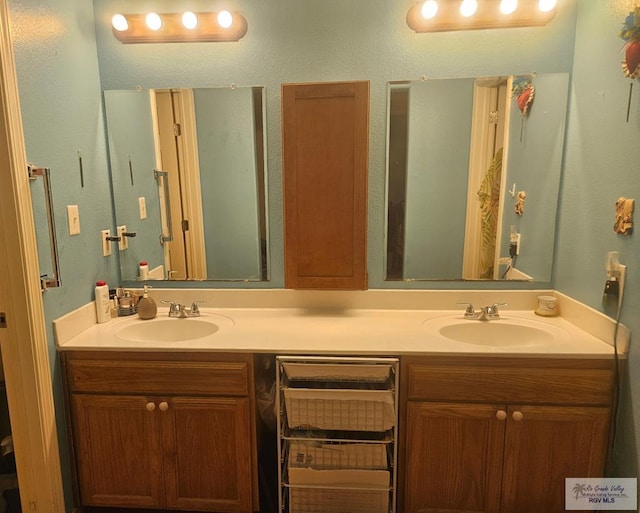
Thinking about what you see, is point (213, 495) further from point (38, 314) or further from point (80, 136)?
point (80, 136)

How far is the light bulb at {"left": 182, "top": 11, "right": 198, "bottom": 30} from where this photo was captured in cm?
169

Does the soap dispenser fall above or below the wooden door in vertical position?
below

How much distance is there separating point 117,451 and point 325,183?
1.33 m

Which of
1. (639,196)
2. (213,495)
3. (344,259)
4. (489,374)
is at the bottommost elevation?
(213,495)

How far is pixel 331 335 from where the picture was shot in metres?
1.57

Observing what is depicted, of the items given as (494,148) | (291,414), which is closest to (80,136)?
(291,414)

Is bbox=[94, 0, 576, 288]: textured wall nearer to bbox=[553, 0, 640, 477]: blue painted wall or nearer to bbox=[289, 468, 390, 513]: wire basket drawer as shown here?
bbox=[553, 0, 640, 477]: blue painted wall

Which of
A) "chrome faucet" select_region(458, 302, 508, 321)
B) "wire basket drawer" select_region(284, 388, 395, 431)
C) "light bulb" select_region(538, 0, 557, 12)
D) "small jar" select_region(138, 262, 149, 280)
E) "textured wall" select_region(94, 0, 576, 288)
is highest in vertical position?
"light bulb" select_region(538, 0, 557, 12)

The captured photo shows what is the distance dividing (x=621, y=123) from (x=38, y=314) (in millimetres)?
2100

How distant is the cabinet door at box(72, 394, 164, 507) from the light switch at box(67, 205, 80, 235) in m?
0.63

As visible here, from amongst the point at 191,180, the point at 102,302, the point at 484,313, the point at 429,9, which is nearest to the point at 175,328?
the point at 102,302

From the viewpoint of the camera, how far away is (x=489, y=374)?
1.41 meters

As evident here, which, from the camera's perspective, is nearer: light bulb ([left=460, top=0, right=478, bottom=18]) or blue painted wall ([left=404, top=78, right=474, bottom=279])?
light bulb ([left=460, top=0, right=478, bottom=18])
